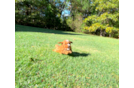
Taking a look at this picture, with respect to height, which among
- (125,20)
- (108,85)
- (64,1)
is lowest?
(108,85)

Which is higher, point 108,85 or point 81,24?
point 81,24

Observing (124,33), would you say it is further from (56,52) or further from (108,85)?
(56,52)

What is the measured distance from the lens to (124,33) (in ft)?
2.19

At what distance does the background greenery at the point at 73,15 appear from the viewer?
563 inches

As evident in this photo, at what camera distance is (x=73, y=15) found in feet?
66.5

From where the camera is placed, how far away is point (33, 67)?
2.04 metres

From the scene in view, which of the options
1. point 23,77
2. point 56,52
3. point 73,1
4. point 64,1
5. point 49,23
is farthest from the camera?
point 64,1

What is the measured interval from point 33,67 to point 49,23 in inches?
646

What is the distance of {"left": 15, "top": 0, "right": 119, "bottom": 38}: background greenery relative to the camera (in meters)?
14.3

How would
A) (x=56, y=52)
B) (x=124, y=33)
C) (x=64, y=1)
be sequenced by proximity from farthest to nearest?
(x=64, y=1), (x=56, y=52), (x=124, y=33)

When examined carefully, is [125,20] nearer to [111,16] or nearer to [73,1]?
[111,16]

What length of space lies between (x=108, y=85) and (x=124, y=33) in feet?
5.30
